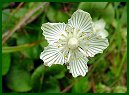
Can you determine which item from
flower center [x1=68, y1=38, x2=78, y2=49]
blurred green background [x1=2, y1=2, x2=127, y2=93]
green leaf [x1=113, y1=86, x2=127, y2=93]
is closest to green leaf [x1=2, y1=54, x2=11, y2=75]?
Answer: blurred green background [x1=2, y1=2, x2=127, y2=93]

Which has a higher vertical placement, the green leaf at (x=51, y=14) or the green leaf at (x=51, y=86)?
the green leaf at (x=51, y=14)

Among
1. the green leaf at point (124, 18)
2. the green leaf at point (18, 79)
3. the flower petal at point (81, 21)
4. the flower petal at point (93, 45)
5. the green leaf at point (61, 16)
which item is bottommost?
the green leaf at point (18, 79)

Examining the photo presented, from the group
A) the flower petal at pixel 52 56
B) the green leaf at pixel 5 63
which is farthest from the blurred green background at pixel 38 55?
the flower petal at pixel 52 56

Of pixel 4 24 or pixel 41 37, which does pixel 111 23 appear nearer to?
pixel 41 37

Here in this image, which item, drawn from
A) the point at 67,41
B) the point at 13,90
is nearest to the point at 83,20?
the point at 67,41

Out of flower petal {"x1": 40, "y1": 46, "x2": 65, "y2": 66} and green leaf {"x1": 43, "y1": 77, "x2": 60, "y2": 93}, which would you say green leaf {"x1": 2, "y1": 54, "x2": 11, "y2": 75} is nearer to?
green leaf {"x1": 43, "y1": 77, "x2": 60, "y2": 93}

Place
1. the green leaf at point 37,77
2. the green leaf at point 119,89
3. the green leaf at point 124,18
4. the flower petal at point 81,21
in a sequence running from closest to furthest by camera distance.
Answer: the flower petal at point 81,21 < the green leaf at point 37,77 < the green leaf at point 119,89 < the green leaf at point 124,18

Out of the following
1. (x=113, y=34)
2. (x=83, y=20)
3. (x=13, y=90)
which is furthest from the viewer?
(x=113, y=34)

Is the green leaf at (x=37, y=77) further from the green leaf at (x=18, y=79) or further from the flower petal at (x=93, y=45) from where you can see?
the flower petal at (x=93, y=45)
